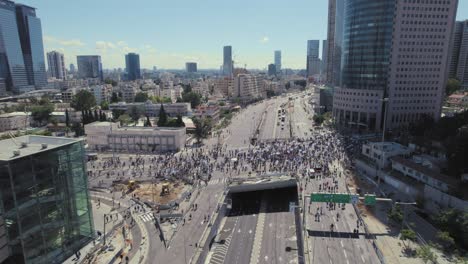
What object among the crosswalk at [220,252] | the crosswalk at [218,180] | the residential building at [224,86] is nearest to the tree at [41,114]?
the crosswalk at [218,180]

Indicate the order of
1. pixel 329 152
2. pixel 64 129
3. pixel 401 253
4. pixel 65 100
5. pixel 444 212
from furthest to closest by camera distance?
pixel 65 100 → pixel 64 129 → pixel 329 152 → pixel 444 212 → pixel 401 253

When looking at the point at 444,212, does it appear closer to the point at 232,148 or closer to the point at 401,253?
the point at 401,253

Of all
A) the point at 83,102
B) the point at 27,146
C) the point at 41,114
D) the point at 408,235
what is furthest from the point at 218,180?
the point at 83,102

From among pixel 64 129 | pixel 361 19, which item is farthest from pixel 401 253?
pixel 64 129

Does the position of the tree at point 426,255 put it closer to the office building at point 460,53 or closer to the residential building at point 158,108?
the residential building at point 158,108

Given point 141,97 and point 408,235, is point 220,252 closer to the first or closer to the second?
point 408,235

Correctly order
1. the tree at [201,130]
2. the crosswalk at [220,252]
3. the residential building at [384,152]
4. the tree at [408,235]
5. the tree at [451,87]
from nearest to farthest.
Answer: the tree at [408,235] → the crosswalk at [220,252] → the residential building at [384,152] → the tree at [201,130] → the tree at [451,87]

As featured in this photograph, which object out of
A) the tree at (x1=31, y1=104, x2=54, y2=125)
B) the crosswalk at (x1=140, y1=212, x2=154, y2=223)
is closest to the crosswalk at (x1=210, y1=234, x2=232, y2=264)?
the crosswalk at (x1=140, y1=212, x2=154, y2=223)
